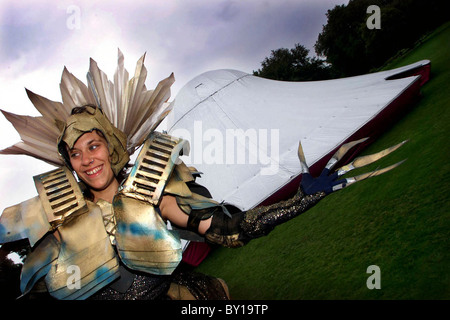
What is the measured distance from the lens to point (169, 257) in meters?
1.57

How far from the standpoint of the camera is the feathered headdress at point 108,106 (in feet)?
6.20

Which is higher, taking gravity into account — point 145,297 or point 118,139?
point 118,139

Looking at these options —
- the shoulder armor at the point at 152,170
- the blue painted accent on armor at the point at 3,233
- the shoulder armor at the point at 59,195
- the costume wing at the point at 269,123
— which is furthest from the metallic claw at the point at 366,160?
the costume wing at the point at 269,123

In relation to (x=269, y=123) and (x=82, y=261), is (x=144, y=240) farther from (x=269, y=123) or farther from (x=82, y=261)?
(x=269, y=123)

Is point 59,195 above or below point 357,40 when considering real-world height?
below

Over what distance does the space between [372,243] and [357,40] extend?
24609 millimetres

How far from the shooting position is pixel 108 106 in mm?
2025

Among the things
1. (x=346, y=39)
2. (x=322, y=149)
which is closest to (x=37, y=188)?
(x=322, y=149)

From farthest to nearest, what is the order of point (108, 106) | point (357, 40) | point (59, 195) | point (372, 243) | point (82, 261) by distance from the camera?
point (357, 40)
point (372, 243)
point (108, 106)
point (59, 195)
point (82, 261)

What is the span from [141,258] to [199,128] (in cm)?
Result: 501

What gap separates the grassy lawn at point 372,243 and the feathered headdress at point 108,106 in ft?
6.26

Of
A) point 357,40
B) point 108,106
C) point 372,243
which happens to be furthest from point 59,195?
point 357,40

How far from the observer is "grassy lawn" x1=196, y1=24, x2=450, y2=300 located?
224 cm

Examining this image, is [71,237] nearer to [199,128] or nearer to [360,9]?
[199,128]
